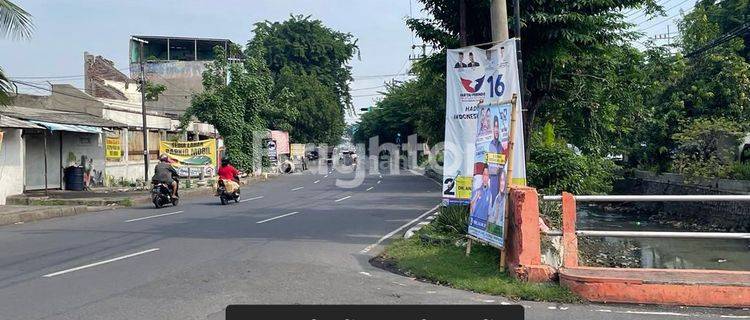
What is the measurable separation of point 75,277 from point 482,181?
224 inches

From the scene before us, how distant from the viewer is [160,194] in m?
20.3

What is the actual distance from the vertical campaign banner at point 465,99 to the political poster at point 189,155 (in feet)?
69.8

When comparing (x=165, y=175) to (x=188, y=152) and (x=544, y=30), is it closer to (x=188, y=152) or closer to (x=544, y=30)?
(x=188, y=152)

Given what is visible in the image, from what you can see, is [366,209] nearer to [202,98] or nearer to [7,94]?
[7,94]

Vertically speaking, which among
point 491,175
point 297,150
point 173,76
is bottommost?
point 491,175

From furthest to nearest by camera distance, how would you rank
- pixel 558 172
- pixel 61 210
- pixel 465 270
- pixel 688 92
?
pixel 688 92 → pixel 61 210 → pixel 558 172 → pixel 465 270

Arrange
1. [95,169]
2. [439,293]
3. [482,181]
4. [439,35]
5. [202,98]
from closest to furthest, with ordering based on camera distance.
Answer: [439,293]
[482,181]
[439,35]
[95,169]
[202,98]

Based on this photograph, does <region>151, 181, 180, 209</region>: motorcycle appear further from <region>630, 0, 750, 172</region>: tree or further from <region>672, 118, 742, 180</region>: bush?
<region>672, 118, 742, 180</region>: bush

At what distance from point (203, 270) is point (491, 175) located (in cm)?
417

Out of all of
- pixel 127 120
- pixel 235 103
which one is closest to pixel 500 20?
pixel 127 120

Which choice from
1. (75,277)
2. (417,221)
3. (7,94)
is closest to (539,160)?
(417,221)

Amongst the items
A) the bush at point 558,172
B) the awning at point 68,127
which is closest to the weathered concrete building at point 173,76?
the awning at point 68,127

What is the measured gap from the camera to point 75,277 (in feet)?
28.3

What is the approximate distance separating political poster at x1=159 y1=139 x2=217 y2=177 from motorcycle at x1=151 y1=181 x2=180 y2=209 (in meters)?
10.3
